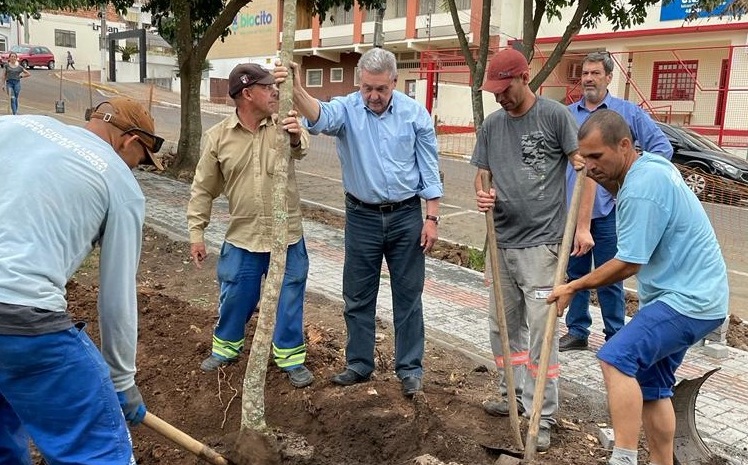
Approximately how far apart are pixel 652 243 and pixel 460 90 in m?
22.4

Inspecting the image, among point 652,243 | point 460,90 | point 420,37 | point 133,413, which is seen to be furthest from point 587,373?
point 420,37

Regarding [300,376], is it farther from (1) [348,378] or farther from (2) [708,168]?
(2) [708,168]

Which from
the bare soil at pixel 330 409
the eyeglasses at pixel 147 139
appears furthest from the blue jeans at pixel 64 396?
the bare soil at pixel 330 409

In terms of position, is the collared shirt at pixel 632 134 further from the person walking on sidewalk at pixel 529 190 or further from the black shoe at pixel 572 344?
the black shoe at pixel 572 344

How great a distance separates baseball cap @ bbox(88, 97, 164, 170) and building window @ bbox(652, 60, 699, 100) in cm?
2027

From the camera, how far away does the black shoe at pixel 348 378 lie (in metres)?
4.08

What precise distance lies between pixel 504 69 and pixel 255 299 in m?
1.98

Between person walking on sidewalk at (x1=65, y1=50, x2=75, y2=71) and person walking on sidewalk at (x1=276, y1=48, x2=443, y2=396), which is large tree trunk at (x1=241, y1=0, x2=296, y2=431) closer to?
person walking on sidewalk at (x1=276, y1=48, x2=443, y2=396)

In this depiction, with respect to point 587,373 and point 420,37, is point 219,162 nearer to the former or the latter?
point 587,373

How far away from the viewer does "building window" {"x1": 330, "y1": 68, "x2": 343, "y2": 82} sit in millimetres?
35344

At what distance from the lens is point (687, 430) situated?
3.49 metres

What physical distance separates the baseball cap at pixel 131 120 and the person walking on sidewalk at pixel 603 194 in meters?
2.79

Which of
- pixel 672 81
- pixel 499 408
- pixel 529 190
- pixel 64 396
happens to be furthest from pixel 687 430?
pixel 672 81

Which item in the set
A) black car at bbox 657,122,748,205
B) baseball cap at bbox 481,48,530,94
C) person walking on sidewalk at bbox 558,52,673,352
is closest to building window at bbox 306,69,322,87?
black car at bbox 657,122,748,205
